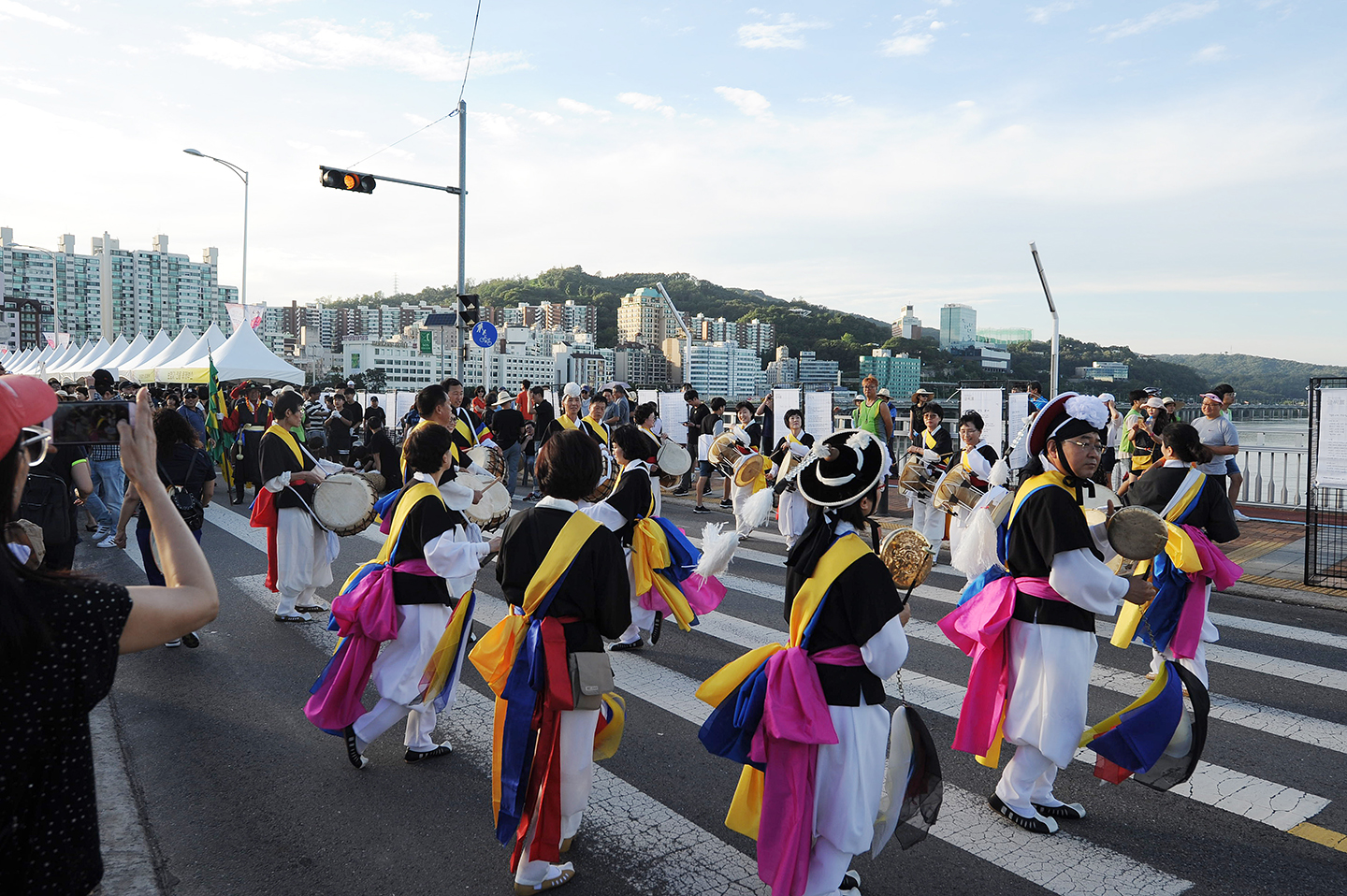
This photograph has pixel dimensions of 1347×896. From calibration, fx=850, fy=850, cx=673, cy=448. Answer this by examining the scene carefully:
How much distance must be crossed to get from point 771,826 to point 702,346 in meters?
176

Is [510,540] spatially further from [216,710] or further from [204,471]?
[204,471]

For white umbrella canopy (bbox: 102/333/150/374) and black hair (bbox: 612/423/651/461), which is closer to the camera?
black hair (bbox: 612/423/651/461)

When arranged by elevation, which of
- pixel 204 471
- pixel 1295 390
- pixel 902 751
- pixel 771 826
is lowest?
pixel 771 826

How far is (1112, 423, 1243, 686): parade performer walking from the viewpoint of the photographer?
18.1 feet

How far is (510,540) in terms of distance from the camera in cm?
344

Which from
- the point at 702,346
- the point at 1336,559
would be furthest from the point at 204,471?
the point at 702,346

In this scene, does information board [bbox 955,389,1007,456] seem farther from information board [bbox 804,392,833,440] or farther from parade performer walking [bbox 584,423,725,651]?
parade performer walking [bbox 584,423,725,651]

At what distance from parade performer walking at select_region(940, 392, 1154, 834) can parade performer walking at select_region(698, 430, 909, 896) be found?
1063 millimetres

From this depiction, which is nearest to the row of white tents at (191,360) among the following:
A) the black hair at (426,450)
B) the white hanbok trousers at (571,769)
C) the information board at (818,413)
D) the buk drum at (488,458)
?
the information board at (818,413)

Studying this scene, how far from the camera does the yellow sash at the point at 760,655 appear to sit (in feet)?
10.1

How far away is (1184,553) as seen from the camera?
216 inches

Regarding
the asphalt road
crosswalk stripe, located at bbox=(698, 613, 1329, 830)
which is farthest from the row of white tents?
crosswalk stripe, located at bbox=(698, 613, 1329, 830)

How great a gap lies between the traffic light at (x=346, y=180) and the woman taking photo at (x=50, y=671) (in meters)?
15.6

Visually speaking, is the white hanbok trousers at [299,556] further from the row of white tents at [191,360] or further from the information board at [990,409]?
the row of white tents at [191,360]
